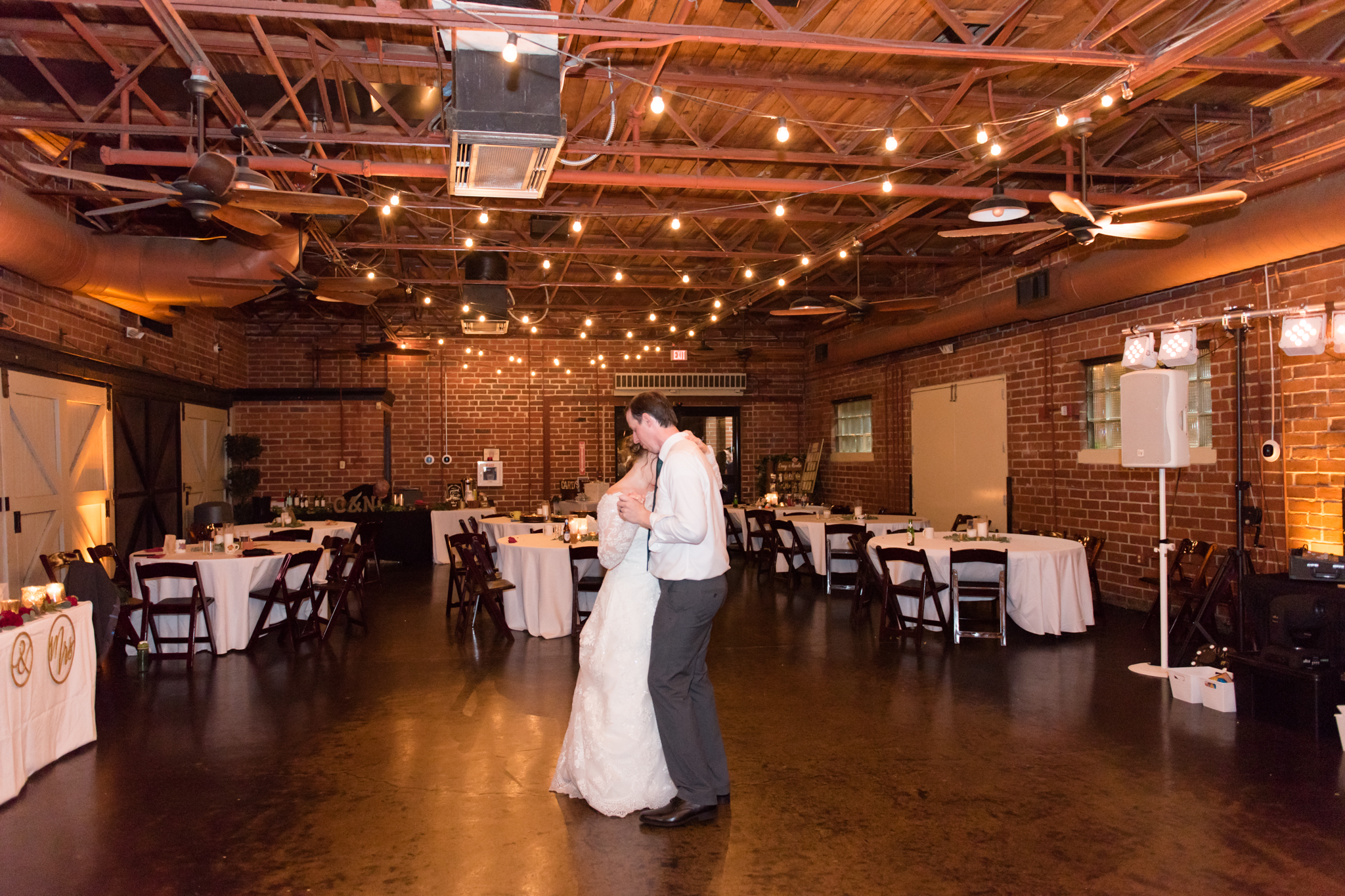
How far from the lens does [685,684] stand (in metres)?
3.55

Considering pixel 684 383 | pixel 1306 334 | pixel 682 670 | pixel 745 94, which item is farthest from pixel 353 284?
pixel 684 383

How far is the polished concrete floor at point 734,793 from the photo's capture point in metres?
3.14

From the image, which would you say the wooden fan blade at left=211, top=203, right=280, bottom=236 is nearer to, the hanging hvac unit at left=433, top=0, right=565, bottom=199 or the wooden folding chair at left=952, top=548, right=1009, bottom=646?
the hanging hvac unit at left=433, top=0, right=565, bottom=199

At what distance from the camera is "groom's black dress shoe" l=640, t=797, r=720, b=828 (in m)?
3.51

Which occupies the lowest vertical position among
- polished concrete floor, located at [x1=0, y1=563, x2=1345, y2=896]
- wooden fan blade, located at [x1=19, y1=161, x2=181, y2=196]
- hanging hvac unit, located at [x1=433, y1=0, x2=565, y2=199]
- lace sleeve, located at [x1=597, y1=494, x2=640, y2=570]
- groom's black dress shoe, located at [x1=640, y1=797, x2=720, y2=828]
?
polished concrete floor, located at [x1=0, y1=563, x2=1345, y2=896]

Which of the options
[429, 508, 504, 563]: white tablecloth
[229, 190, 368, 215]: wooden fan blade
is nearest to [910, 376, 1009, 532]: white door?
[429, 508, 504, 563]: white tablecloth

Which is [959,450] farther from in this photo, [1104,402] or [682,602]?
[682,602]

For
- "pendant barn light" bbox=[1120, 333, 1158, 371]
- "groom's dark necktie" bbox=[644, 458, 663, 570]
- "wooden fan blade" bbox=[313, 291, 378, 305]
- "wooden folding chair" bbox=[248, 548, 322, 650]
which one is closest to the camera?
"groom's dark necktie" bbox=[644, 458, 663, 570]

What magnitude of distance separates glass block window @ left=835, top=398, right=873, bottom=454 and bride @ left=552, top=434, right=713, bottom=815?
1051 centimetres

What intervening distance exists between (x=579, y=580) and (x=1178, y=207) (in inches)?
201

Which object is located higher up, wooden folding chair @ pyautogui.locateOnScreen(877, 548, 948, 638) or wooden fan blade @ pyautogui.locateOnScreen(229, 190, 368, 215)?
wooden fan blade @ pyautogui.locateOnScreen(229, 190, 368, 215)

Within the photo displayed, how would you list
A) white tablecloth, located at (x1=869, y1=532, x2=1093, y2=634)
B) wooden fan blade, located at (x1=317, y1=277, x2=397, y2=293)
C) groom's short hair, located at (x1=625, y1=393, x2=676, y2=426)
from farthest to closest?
wooden fan blade, located at (x1=317, y1=277, x2=397, y2=293) → white tablecloth, located at (x1=869, y1=532, x2=1093, y2=634) → groom's short hair, located at (x1=625, y1=393, x2=676, y2=426)

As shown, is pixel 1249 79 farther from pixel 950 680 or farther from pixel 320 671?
pixel 320 671

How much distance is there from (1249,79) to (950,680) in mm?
4778
